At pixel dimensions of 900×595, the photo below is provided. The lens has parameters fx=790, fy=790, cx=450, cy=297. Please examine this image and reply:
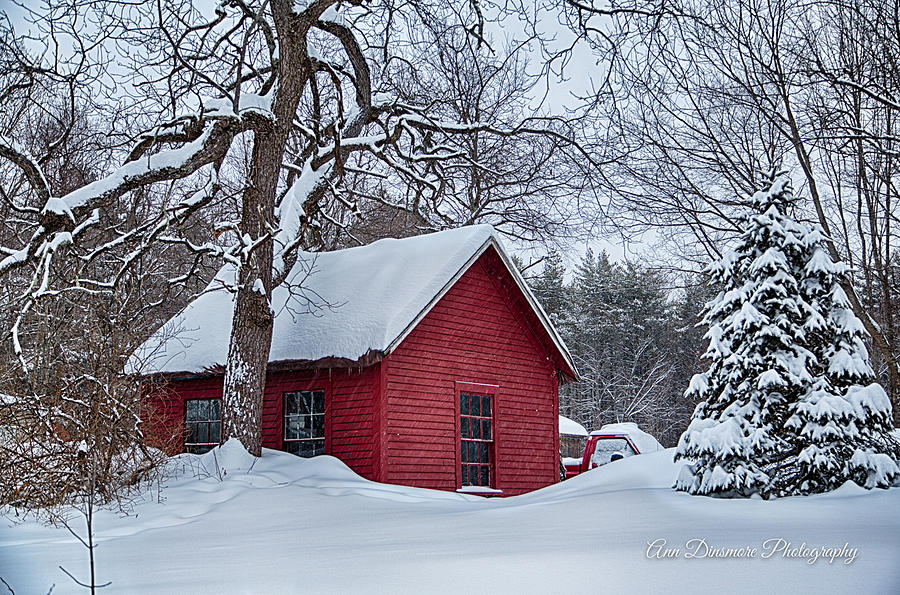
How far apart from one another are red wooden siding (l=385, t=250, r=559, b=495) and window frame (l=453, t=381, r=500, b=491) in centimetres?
3

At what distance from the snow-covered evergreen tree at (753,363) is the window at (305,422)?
747cm

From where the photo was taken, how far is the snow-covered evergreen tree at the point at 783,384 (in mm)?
8141

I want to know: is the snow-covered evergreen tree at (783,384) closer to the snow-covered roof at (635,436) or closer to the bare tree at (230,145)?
the bare tree at (230,145)

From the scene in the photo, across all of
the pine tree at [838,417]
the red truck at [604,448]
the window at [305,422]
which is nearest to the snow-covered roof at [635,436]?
the red truck at [604,448]

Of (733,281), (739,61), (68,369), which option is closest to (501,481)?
(733,281)

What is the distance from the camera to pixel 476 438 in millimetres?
15266

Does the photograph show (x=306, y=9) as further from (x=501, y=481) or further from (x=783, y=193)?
(x=501, y=481)

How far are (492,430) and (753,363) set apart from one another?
299 inches

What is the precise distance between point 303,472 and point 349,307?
3.45 metres

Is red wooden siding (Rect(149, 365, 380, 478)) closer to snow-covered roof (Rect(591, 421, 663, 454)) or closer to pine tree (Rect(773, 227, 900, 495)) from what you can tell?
pine tree (Rect(773, 227, 900, 495))

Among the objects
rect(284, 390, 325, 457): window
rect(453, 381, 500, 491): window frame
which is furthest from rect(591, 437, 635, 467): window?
rect(284, 390, 325, 457): window

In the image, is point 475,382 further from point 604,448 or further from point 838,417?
point 604,448

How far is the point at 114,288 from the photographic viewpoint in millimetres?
10703

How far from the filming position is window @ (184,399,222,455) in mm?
15953
